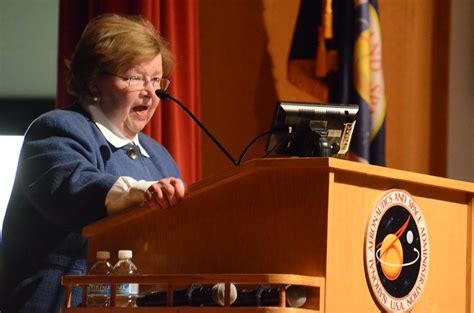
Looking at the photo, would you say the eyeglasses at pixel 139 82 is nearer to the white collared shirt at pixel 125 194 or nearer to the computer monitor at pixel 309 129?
the white collared shirt at pixel 125 194

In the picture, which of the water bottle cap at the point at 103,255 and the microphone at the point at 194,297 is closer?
the microphone at the point at 194,297

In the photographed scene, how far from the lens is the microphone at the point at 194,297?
5.88 feet

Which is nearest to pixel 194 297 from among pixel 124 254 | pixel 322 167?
pixel 124 254

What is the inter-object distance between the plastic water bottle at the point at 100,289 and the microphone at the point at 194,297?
0.08 meters

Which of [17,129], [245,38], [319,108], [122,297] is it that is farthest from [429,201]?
[17,129]

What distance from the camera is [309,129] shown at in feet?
6.75

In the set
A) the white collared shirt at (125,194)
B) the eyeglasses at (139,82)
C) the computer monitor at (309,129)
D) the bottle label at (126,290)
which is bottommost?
the bottle label at (126,290)

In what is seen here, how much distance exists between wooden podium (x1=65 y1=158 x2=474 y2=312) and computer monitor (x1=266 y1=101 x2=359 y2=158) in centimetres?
20

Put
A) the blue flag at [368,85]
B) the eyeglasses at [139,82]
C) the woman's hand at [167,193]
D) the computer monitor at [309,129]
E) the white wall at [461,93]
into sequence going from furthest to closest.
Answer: the white wall at [461,93]
the blue flag at [368,85]
the eyeglasses at [139,82]
the computer monitor at [309,129]
the woman's hand at [167,193]

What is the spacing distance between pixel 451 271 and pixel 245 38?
91.6 inches

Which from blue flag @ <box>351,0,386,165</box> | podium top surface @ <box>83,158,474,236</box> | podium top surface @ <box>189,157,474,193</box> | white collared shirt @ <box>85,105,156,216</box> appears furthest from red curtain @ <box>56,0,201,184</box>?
podium top surface @ <box>189,157,474,193</box>

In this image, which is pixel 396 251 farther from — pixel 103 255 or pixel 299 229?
pixel 103 255

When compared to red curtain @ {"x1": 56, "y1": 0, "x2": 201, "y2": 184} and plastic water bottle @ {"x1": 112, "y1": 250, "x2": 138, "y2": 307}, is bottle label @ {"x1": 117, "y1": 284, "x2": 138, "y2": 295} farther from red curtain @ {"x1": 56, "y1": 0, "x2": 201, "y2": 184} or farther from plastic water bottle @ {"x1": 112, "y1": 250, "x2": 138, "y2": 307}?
red curtain @ {"x1": 56, "y1": 0, "x2": 201, "y2": 184}

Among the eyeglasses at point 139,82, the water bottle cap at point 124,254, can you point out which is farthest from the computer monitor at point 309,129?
A: the eyeglasses at point 139,82
